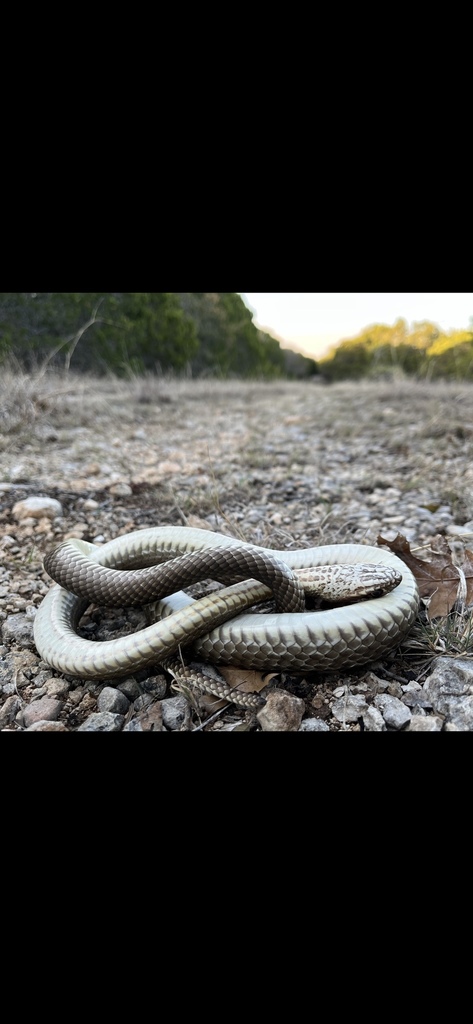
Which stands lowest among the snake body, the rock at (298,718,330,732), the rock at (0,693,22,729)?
the rock at (0,693,22,729)

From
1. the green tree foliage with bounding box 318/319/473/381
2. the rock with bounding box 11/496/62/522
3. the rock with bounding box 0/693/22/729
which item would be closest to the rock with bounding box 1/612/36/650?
the rock with bounding box 0/693/22/729

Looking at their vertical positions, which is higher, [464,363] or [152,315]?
[152,315]

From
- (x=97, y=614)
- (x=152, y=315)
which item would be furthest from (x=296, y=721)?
(x=152, y=315)

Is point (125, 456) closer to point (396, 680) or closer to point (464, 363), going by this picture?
point (396, 680)

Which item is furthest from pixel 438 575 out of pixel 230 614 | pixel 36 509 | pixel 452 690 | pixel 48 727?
pixel 36 509

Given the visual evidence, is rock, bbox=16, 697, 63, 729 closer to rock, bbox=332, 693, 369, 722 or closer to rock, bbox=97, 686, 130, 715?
rock, bbox=97, 686, 130, 715

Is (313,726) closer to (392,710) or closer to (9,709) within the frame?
(392,710)
